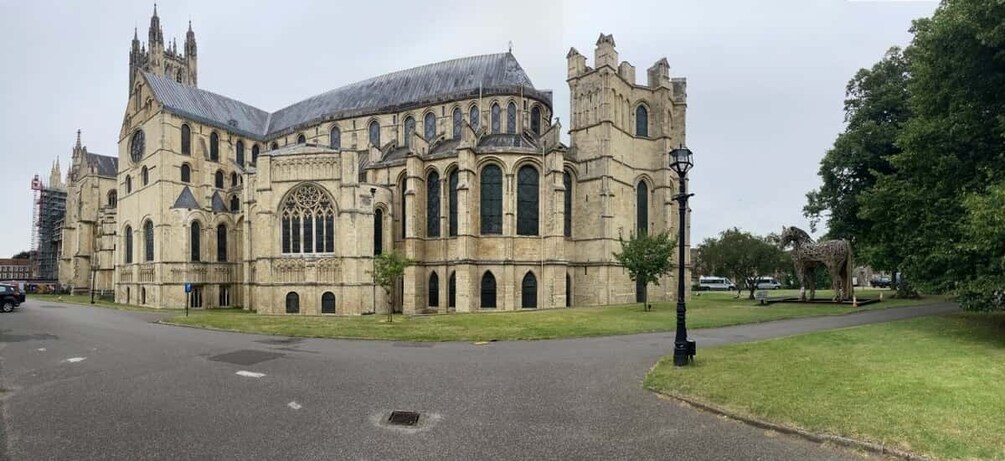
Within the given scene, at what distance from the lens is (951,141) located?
14898mm

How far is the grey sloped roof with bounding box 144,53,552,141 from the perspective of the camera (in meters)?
39.5

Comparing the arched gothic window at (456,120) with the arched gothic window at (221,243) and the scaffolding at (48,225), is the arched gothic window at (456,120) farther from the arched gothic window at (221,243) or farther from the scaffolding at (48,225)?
the scaffolding at (48,225)

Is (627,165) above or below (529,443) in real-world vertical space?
above

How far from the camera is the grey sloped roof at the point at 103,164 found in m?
59.8

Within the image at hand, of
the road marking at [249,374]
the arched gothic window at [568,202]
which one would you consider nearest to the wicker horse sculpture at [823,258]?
the arched gothic window at [568,202]

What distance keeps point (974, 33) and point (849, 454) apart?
14.4 meters

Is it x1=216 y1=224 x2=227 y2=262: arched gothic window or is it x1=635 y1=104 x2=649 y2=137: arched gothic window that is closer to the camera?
x1=635 y1=104 x2=649 y2=137: arched gothic window

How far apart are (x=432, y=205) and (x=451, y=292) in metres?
6.60

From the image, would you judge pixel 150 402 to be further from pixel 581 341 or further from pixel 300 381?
pixel 581 341

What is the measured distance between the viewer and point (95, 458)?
236 inches

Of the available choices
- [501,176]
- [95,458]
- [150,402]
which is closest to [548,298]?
[501,176]

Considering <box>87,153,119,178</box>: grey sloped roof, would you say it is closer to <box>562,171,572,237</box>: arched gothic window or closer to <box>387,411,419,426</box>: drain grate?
<box>562,171,572,237</box>: arched gothic window

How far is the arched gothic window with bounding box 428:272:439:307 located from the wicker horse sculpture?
23684 millimetres

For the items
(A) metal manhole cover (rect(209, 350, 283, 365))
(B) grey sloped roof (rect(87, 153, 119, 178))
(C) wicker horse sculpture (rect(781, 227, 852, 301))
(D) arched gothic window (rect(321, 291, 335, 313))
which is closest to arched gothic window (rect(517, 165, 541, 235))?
(D) arched gothic window (rect(321, 291, 335, 313))
